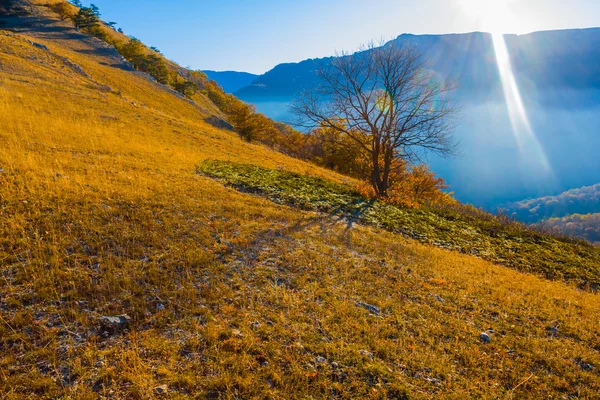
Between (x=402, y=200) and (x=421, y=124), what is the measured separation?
512 cm

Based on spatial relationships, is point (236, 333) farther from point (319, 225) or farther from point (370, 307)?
point (319, 225)

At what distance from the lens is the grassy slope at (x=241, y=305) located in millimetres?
4148

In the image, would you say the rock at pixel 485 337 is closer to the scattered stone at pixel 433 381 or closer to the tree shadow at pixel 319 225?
the scattered stone at pixel 433 381

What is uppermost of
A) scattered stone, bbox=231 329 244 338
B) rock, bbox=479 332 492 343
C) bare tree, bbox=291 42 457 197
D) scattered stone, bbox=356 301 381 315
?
bare tree, bbox=291 42 457 197

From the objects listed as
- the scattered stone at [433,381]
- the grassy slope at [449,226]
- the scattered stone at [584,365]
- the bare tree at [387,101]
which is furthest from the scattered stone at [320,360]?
the bare tree at [387,101]

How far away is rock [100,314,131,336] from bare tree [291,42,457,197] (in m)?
15.8

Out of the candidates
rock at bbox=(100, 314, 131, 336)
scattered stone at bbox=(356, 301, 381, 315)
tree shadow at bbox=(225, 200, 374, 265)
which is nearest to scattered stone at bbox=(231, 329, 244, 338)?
rock at bbox=(100, 314, 131, 336)

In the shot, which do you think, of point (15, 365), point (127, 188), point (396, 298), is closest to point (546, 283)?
point (396, 298)

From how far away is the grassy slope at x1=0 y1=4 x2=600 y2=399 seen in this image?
13.6 feet

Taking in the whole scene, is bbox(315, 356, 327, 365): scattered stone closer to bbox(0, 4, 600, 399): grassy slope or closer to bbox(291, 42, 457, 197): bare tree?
bbox(0, 4, 600, 399): grassy slope

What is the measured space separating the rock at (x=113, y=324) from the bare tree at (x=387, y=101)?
15.8 meters

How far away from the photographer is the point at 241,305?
579cm

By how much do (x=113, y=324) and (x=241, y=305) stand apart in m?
2.23

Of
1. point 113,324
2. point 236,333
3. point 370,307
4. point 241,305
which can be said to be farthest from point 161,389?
point 370,307
